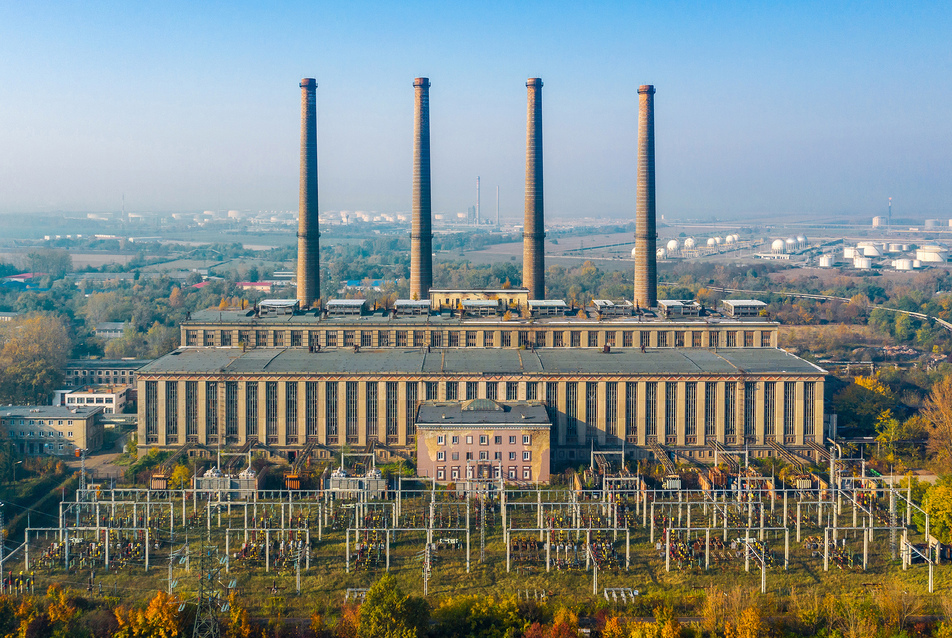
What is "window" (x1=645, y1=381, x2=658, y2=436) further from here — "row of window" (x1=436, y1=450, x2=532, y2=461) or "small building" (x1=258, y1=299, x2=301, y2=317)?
"small building" (x1=258, y1=299, x2=301, y2=317)

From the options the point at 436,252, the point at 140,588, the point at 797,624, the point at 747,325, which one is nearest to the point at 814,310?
the point at 747,325

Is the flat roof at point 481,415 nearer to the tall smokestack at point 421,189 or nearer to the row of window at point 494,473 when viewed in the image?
the row of window at point 494,473

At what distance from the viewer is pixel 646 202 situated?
5059 centimetres

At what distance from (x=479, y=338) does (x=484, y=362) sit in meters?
3.19

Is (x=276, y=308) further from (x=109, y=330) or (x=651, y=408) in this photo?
(x=109, y=330)

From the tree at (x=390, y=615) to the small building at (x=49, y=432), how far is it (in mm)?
22910

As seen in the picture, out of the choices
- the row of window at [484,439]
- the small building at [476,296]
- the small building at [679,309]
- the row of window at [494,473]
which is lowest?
the row of window at [494,473]

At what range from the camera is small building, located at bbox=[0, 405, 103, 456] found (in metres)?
40.4

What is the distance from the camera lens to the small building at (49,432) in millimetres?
40375

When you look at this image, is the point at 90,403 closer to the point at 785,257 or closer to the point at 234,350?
the point at 234,350

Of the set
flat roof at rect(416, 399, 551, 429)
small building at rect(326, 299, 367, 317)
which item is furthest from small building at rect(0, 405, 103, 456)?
flat roof at rect(416, 399, 551, 429)

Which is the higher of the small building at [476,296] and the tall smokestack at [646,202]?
the tall smokestack at [646,202]

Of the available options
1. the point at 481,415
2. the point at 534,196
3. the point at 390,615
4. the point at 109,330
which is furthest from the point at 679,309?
the point at 109,330

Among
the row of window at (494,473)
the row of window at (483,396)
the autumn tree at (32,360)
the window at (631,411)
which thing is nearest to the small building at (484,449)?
the row of window at (494,473)
